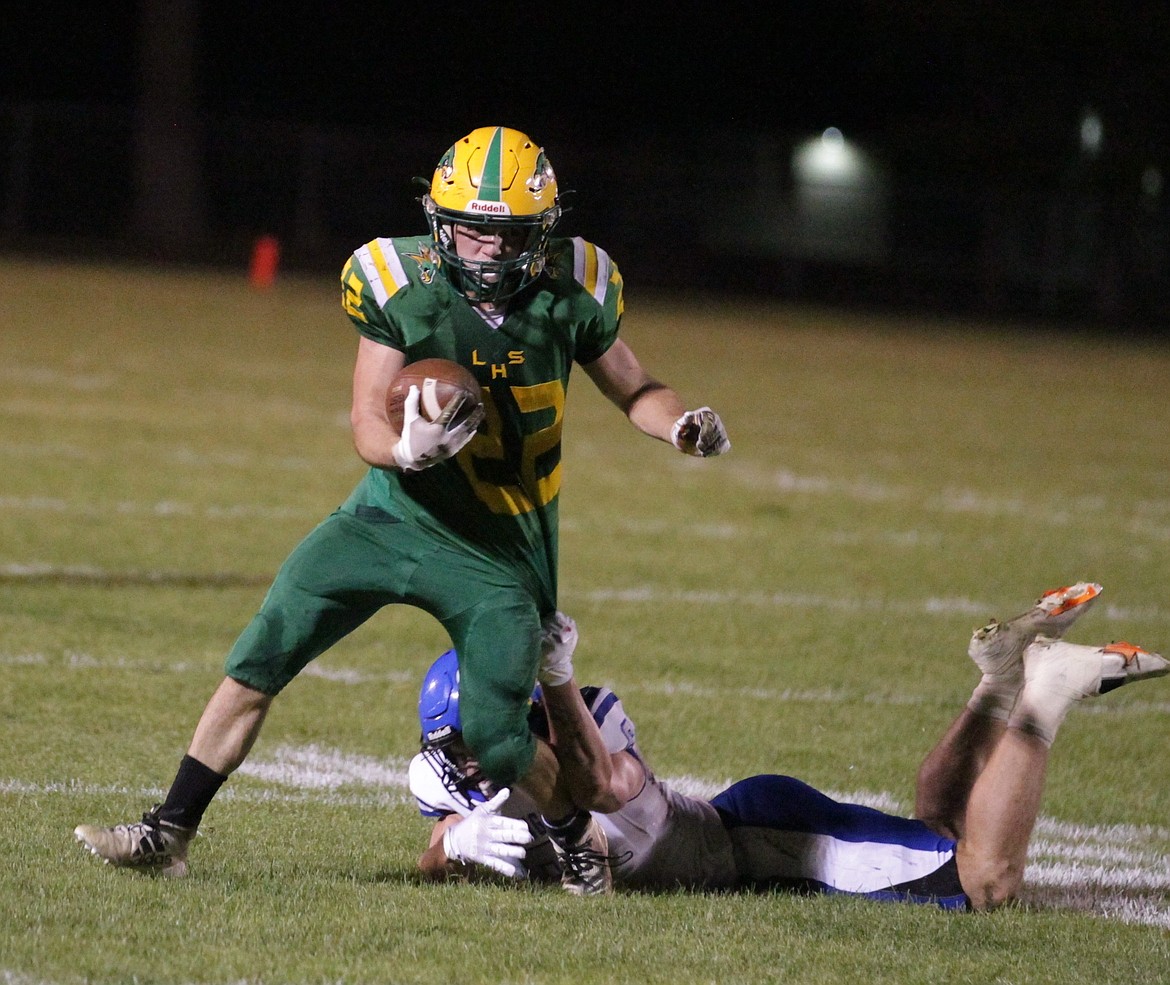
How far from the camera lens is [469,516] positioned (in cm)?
384

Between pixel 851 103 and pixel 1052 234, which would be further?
pixel 851 103

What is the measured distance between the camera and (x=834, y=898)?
12.6 feet

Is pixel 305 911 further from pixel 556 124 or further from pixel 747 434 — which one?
pixel 556 124

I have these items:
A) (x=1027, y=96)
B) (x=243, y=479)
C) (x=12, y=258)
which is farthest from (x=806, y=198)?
(x=243, y=479)

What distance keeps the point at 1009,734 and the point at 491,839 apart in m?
1.11

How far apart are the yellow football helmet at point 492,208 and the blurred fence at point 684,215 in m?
25.3

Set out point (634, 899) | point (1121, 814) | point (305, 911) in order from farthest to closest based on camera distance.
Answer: point (1121, 814), point (634, 899), point (305, 911)

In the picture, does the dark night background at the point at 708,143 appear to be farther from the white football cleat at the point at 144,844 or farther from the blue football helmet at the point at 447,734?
the white football cleat at the point at 144,844

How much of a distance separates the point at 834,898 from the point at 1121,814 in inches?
48.4

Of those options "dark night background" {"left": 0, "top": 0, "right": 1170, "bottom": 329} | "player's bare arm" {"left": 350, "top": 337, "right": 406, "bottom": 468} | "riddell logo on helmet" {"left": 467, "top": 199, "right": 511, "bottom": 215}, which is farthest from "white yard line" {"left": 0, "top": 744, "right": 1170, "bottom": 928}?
"dark night background" {"left": 0, "top": 0, "right": 1170, "bottom": 329}

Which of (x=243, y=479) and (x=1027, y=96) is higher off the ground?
(x=1027, y=96)

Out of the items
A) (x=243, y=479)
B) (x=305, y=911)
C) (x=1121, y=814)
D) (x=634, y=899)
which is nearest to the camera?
(x=305, y=911)

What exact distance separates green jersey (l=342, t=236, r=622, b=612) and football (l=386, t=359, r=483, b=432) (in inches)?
5.1

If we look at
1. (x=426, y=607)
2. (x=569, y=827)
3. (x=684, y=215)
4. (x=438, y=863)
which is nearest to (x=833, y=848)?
(x=569, y=827)
